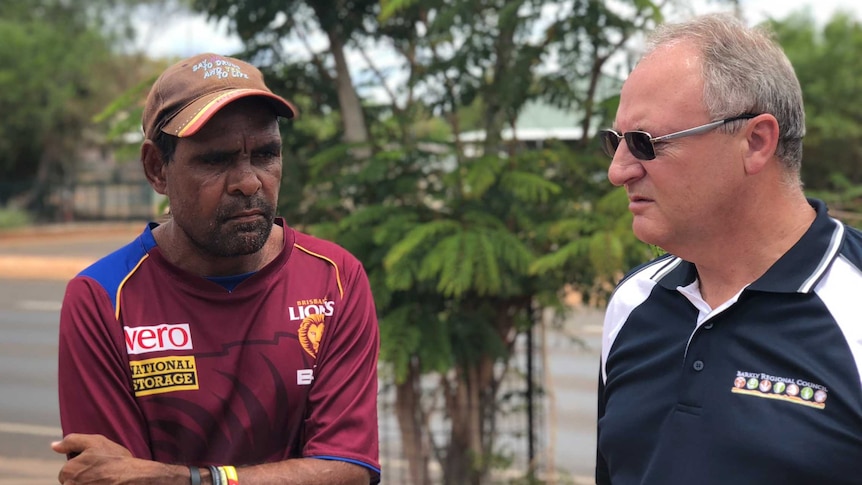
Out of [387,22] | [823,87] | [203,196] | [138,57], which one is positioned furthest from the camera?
[138,57]

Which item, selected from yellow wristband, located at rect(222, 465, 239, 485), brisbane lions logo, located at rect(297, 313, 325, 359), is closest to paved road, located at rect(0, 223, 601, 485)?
brisbane lions logo, located at rect(297, 313, 325, 359)

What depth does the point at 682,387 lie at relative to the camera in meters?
2.08

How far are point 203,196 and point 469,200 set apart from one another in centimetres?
243

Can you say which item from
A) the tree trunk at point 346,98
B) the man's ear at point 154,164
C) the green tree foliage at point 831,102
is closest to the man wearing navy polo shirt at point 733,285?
the man's ear at point 154,164

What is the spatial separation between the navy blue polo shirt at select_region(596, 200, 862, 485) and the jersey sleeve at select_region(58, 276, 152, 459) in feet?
3.51

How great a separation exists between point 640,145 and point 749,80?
0.81ft

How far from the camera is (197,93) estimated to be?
7.96 feet

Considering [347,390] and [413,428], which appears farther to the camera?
[413,428]

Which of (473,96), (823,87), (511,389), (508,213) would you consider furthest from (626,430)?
(823,87)

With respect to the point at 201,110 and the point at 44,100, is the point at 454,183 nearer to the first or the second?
the point at 201,110

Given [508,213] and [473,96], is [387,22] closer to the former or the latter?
[473,96]

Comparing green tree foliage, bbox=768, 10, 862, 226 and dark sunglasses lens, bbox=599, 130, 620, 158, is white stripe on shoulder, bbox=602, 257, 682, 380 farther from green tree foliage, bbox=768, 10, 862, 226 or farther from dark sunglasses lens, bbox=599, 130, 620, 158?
green tree foliage, bbox=768, 10, 862, 226

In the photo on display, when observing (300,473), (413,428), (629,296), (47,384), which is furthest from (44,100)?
(629,296)

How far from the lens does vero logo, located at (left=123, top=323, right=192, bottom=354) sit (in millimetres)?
2412
